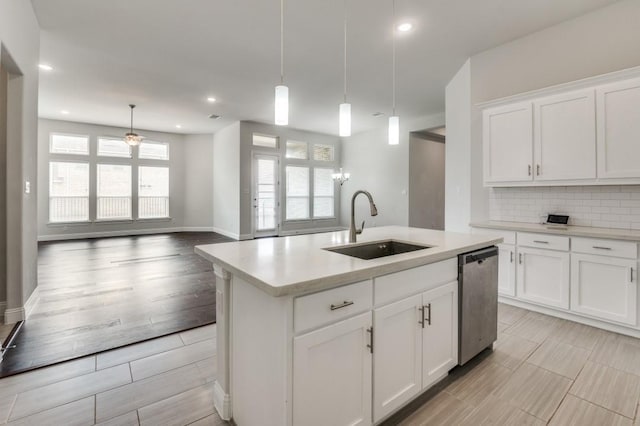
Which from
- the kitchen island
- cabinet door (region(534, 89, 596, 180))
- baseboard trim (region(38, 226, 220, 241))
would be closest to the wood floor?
the kitchen island

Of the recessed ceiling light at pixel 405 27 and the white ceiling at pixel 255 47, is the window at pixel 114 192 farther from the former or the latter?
the recessed ceiling light at pixel 405 27

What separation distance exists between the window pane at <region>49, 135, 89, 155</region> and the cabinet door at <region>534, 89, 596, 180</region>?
1004cm

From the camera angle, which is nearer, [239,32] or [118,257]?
[239,32]

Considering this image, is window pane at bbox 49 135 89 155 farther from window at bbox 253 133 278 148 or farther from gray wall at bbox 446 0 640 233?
gray wall at bbox 446 0 640 233

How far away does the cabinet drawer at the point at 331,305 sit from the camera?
1198 millimetres

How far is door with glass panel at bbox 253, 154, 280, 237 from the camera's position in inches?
322

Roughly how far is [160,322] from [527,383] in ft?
10.2

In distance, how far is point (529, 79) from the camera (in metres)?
3.52

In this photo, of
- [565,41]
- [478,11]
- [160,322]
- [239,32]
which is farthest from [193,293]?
[565,41]

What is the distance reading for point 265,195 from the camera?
8391mm

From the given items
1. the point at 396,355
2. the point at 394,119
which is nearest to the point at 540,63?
the point at 394,119

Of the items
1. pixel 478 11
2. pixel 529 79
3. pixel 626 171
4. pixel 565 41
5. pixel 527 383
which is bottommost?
pixel 527 383

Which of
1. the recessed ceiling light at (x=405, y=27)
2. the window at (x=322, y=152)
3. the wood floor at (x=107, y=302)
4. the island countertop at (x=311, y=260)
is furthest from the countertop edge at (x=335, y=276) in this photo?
the window at (x=322, y=152)

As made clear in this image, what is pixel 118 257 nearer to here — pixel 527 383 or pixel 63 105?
pixel 63 105
